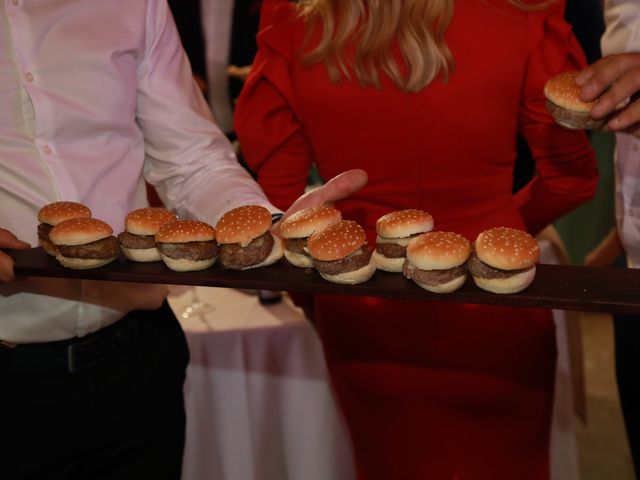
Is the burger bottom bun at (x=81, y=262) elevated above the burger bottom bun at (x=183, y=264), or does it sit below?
above

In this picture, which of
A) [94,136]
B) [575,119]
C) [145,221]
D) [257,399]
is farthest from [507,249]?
[257,399]

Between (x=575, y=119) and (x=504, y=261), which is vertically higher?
(x=575, y=119)

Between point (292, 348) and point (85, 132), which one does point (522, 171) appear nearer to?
point (292, 348)

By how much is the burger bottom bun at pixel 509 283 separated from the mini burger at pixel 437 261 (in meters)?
0.06

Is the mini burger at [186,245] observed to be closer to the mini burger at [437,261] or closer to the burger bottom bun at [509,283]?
the mini burger at [437,261]

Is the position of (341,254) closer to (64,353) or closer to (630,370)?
(64,353)

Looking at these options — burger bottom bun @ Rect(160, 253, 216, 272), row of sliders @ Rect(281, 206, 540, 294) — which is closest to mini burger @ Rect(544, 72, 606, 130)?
row of sliders @ Rect(281, 206, 540, 294)

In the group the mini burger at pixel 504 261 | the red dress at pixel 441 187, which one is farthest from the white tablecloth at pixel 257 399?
the mini burger at pixel 504 261

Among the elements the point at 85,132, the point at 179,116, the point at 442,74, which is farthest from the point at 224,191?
the point at 442,74

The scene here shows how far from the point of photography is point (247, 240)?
1.68 m

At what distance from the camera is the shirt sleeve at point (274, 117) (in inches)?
91.8

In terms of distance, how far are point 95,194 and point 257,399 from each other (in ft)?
3.97

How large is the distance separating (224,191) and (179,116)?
0.25 metres

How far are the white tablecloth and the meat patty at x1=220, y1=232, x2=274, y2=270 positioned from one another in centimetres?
104
